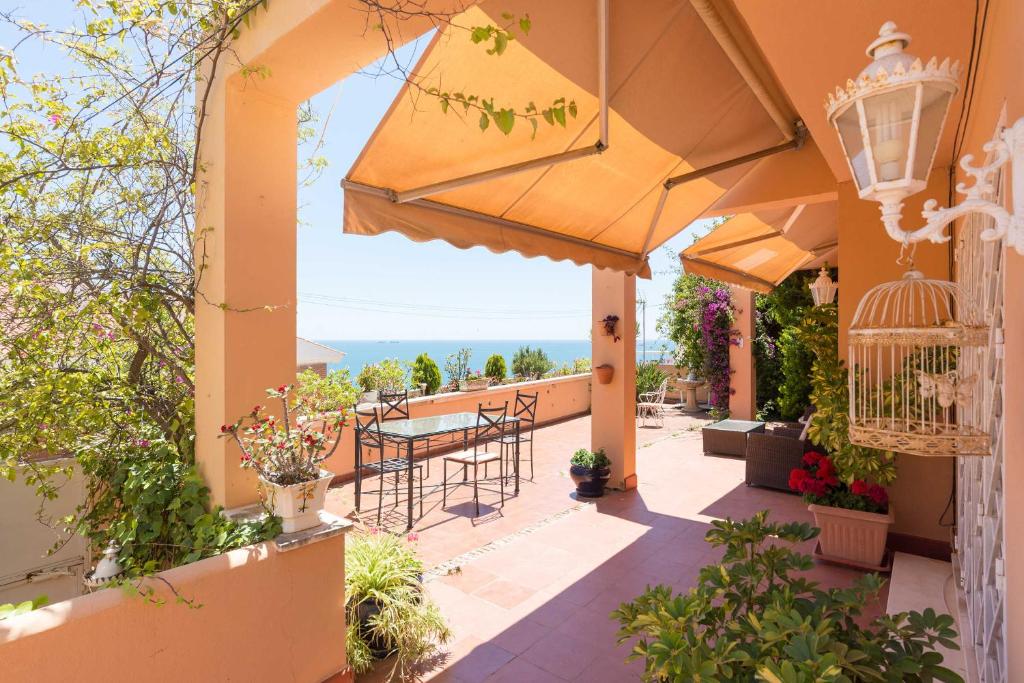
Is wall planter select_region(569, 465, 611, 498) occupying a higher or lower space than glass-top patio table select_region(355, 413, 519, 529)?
lower

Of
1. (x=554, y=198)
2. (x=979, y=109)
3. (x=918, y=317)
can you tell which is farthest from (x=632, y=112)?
(x=918, y=317)

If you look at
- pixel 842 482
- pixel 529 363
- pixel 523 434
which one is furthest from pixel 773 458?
pixel 529 363

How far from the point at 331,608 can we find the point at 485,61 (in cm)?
335

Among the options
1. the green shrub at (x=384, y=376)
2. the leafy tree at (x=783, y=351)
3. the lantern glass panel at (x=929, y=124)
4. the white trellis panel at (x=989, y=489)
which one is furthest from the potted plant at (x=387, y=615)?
the leafy tree at (x=783, y=351)

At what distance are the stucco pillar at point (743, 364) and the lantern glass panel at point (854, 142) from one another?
11.0 metres

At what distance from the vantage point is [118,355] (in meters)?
3.23

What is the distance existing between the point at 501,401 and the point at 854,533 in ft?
26.3

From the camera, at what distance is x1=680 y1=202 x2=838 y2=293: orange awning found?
7.12 metres

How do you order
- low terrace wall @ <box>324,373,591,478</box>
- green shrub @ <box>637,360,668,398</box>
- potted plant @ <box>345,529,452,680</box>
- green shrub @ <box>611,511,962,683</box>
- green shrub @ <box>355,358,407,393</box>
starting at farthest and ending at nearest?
green shrub @ <box>637,360,668,398</box> → green shrub @ <box>355,358,407,393</box> → low terrace wall @ <box>324,373,591,478</box> → potted plant @ <box>345,529,452,680</box> → green shrub @ <box>611,511,962,683</box>

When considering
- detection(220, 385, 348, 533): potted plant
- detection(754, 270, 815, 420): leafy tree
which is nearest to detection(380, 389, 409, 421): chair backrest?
detection(220, 385, 348, 533): potted plant

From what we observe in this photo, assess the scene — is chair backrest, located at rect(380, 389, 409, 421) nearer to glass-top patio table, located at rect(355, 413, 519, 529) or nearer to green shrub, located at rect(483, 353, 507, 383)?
glass-top patio table, located at rect(355, 413, 519, 529)

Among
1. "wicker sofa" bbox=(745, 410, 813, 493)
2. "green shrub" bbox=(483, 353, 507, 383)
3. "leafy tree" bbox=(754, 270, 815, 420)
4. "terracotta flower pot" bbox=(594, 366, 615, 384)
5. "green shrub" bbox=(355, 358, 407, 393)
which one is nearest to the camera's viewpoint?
"wicker sofa" bbox=(745, 410, 813, 493)

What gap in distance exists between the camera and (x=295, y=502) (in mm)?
2869

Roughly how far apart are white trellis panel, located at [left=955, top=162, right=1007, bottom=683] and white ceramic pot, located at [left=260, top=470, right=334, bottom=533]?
2972mm
